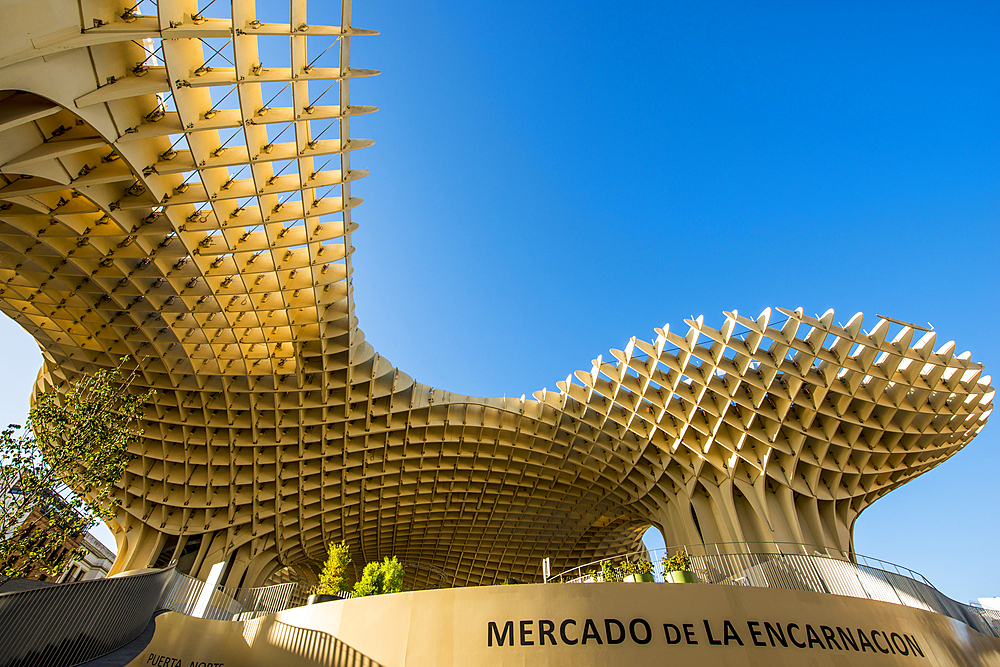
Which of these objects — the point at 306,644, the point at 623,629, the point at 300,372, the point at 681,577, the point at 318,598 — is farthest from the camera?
the point at 300,372

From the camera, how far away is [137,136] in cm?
1488

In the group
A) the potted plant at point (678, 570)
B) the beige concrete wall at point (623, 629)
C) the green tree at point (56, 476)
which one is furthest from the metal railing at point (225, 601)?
the potted plant at point (678, 570)

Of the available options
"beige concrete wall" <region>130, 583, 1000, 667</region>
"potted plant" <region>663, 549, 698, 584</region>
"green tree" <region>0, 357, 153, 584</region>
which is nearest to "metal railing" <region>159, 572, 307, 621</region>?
"beige concrete wall" <region>130, 583, 1000, 667</region>

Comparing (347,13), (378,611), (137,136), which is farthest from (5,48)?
(378,611)

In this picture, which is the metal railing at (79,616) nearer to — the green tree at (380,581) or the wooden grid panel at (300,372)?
the green tree at (380,581)

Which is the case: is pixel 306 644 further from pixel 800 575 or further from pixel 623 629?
pixel 800 575

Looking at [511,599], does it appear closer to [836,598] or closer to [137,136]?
[836,598]

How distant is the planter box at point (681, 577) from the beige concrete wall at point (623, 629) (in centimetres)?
81

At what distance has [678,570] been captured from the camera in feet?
54.3

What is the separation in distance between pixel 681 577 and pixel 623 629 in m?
3.02

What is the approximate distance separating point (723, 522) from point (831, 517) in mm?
6735

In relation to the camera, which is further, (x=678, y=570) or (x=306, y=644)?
(x=306, y=644)

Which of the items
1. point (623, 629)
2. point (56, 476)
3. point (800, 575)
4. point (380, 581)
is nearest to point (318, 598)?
point (380, 581)

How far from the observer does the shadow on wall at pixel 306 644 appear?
1603 centimetres
